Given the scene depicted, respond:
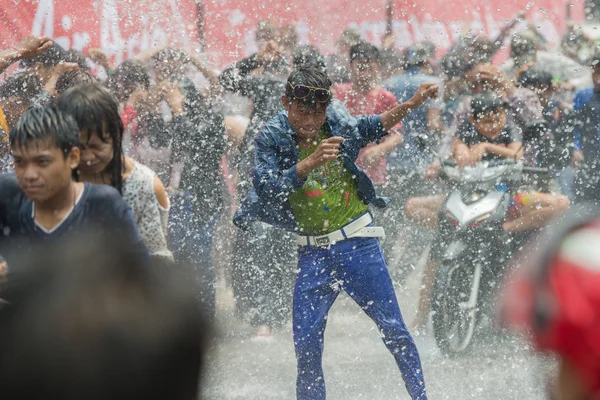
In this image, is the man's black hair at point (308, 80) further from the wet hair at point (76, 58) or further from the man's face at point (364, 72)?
the wet hair at point (76, 58)

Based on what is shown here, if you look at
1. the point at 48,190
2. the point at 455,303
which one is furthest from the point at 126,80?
the point at 48,190

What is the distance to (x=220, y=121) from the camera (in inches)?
258

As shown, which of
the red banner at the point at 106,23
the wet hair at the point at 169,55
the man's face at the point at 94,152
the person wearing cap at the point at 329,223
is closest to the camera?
the man's face at the point at 94,152

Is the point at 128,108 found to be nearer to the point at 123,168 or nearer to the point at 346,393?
the point at 346,393

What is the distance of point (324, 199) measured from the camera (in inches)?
170

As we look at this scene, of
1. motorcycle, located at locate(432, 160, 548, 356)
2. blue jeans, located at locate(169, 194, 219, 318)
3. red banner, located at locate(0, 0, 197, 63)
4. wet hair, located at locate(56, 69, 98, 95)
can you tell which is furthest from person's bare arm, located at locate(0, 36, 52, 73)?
red banner, located at locate(0, 0, 197, 63)

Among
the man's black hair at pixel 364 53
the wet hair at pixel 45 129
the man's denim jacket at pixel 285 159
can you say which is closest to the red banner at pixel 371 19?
the man's black hair at pixel 364 53

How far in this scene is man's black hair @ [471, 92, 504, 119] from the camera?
245 inches

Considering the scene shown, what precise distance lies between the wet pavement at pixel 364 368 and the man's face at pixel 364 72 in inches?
58.8

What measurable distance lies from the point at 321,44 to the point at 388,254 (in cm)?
206

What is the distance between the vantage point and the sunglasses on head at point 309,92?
4.15 m

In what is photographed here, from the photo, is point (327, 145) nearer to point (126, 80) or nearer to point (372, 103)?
point (372, 103)

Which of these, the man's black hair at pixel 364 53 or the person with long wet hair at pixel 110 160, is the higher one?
the person with long wet hair at pixel 110 160

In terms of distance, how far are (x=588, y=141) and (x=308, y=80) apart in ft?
10.8
